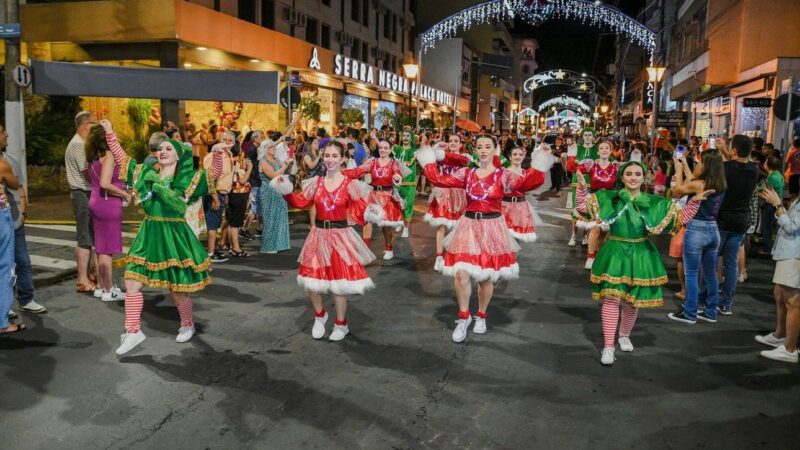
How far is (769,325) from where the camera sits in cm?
757

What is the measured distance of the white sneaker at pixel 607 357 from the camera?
6043mm

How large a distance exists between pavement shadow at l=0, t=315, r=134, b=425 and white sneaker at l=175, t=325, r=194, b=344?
25.4 inches

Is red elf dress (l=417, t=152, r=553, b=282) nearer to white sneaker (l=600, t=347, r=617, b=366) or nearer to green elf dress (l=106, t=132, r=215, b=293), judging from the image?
white sneaker (l=600, t=347, r=617, b=366)

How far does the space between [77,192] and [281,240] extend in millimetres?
3755

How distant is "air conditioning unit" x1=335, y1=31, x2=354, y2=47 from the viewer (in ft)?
111

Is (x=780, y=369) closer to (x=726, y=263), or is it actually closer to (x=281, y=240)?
(x=726, y=263)

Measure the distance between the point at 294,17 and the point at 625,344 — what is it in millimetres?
24589

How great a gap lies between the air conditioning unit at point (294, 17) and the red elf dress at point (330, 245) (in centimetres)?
2271

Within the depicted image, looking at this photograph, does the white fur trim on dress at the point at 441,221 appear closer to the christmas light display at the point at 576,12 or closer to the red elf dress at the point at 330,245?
the red elf dress at the point at 330,245

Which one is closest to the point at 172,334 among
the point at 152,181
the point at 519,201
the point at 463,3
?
the point at 152,181

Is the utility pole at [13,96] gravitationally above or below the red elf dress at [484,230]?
above

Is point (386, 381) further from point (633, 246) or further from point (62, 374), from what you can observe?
point (62, 374)

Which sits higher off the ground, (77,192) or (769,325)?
(77,192)

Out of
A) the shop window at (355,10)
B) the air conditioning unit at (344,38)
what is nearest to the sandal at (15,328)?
the air conditioning unit at (344,38)
